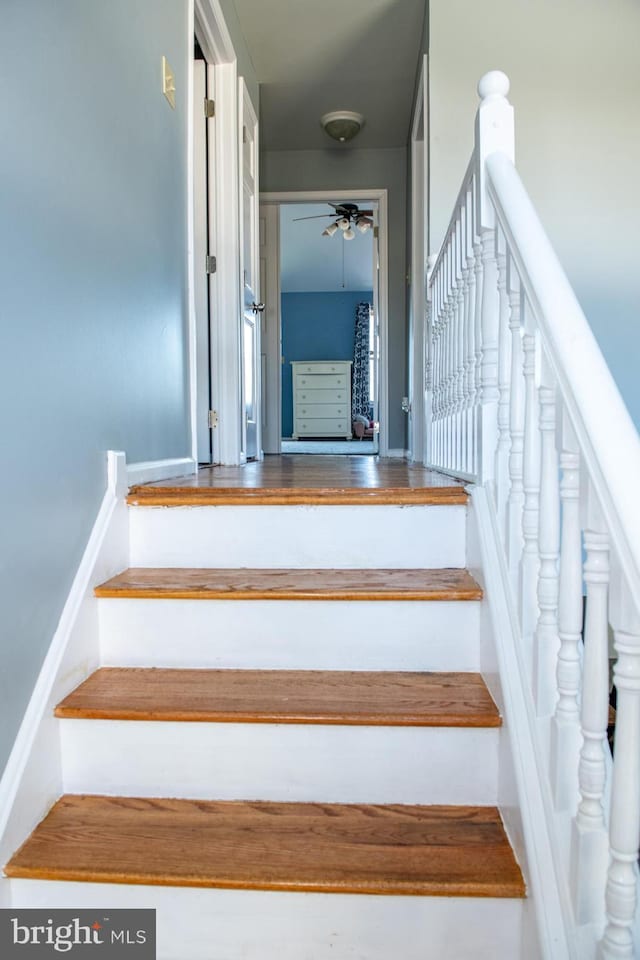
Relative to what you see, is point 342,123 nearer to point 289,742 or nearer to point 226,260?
point 226,260

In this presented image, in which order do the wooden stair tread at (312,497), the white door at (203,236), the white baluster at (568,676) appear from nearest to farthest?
the white baluster at (568,676)
the wooden stair tread at (312,497)
the white door at (203,236)

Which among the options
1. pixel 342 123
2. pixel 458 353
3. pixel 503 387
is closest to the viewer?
pixel 503 387

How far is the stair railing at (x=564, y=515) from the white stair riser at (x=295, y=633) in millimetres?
250

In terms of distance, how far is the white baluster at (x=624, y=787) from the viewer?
0.69 meters

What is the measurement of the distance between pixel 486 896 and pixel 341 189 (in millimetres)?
5343

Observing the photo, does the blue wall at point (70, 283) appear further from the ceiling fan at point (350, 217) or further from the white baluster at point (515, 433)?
the ceiling fan at point (350, 217)

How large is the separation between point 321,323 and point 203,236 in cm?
766

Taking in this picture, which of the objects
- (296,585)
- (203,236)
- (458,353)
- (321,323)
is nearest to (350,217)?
(203,236)

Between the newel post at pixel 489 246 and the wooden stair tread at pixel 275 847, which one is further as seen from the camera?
the newel post at pixel 489 246

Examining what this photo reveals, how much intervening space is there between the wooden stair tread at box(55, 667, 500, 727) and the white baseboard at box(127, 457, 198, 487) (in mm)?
563

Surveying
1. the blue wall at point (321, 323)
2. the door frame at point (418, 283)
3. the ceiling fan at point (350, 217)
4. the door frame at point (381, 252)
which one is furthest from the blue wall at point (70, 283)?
the blue wall at point (321, 323)

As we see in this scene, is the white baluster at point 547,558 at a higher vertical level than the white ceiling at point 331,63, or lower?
lower

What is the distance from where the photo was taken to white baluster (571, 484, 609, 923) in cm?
77

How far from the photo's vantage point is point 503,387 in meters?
1.37
